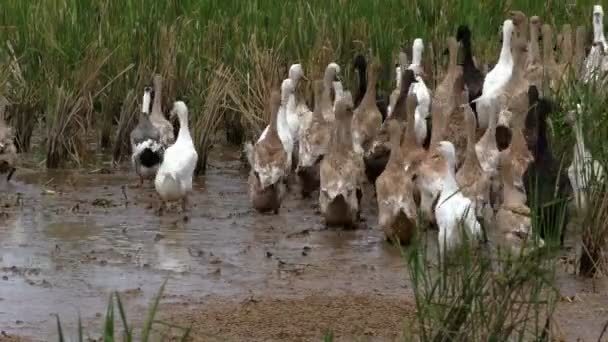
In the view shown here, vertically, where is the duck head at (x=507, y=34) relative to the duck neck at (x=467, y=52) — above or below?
above

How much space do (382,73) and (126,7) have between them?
107 inches

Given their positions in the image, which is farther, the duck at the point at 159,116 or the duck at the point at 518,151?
the duck at the point at 159,116

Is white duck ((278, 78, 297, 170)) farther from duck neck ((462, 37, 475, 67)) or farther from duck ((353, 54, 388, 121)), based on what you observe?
duck neck ((462, 37, 475, 67))

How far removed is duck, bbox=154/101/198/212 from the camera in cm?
1100

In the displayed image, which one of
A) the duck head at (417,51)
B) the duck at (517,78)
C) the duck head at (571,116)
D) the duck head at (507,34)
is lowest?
the duck head at (571,116)

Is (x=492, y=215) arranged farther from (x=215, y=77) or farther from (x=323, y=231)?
(x=215, y=77)

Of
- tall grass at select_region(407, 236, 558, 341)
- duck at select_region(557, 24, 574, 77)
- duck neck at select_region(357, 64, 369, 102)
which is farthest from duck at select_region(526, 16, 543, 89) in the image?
tall grass at select_region(407, 236, 558, 341)

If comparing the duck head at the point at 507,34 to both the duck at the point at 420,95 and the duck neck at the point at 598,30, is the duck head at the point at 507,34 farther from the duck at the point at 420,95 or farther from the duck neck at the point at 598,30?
the duck neck at the point at 598,30

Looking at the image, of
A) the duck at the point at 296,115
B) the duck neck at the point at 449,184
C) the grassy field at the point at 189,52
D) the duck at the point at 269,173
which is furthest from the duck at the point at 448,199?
the duck at the point at 296,115

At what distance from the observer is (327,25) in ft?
47.1

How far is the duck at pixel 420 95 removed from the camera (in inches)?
481

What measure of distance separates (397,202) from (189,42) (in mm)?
4630

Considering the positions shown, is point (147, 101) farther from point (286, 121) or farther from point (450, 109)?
point (450, 109)

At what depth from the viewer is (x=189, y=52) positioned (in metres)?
13.9
